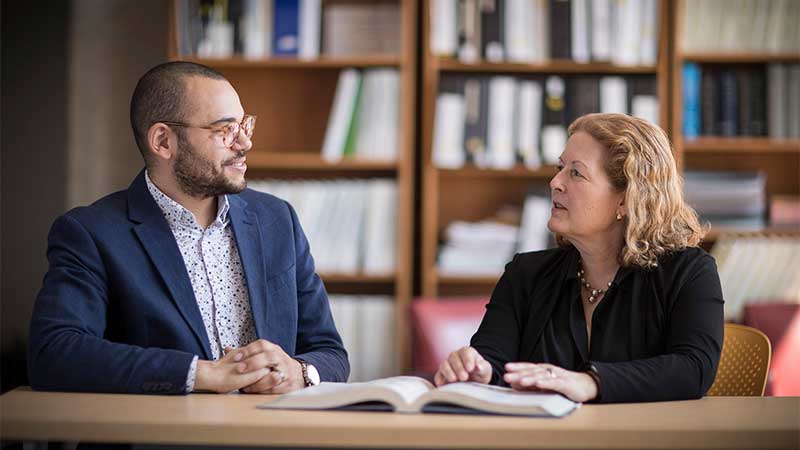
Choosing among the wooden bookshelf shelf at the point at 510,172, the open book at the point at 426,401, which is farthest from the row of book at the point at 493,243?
the open book at the point at 426,401

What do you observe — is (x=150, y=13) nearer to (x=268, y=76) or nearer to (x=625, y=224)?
(x=268, y=76)

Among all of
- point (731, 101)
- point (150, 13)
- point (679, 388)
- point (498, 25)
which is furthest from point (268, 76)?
point (679, 388)

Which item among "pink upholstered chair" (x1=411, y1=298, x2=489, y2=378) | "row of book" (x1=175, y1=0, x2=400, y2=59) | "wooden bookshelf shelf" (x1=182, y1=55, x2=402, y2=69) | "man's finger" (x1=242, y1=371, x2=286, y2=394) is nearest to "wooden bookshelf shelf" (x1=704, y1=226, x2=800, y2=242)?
"pink upholstered chair" (x1=411, y1=298, x2=489, y2=378)

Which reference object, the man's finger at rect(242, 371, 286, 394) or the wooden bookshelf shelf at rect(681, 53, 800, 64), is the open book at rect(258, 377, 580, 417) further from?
the wooden bookshelf shelf at rect(681, 53, 800, 64)

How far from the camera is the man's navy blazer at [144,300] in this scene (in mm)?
1627

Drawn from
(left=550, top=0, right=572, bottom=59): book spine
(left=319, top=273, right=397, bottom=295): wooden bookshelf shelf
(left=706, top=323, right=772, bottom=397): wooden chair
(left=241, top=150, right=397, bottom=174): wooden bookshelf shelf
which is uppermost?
(left=550, top=0, right=572, bottom=59): book spine

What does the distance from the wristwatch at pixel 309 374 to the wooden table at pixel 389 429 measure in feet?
1.24

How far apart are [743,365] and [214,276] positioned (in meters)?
1.13

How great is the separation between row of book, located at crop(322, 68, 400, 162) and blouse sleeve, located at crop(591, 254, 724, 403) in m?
2.04

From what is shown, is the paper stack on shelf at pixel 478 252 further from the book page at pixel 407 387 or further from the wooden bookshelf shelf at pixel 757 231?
the book page at pixel 407 387

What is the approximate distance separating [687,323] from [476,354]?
1.27 ft

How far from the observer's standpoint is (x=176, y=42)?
365 centimetres

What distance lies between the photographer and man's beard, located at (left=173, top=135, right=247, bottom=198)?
6.37 ft

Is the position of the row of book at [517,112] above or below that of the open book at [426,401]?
above
